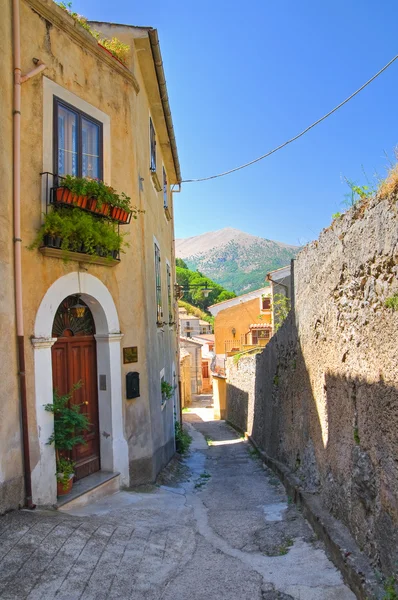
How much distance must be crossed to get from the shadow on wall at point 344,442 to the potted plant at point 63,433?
123 inches

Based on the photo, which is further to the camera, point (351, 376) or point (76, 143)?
point (76, 143)

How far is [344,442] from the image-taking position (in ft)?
17.6

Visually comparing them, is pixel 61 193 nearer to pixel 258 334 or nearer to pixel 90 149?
pixel 90 149

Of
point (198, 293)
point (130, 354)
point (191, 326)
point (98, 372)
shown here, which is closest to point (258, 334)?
point (130, 354)

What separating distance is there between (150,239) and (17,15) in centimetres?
433

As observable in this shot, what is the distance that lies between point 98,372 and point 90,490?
1.69 m

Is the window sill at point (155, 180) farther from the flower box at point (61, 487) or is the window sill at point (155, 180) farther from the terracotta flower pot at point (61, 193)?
the flower box at point (61, 487)

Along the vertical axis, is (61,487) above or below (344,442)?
below

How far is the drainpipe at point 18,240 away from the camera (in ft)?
18.9

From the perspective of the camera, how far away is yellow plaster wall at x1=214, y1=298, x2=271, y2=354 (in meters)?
36.0

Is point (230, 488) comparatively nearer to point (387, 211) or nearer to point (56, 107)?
point (387, 211)

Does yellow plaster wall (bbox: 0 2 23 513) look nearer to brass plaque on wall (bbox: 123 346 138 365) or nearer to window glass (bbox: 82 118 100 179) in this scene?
window glass (bbox: 82 118 100 179)

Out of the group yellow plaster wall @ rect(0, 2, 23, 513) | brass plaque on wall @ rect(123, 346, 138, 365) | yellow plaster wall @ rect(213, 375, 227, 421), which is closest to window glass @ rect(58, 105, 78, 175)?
yellow plaster wall @ rect(0, 2, 23, 513)

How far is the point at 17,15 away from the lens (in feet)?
19.7
